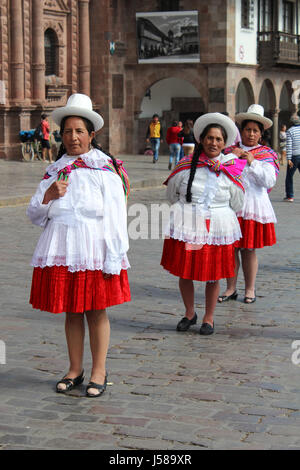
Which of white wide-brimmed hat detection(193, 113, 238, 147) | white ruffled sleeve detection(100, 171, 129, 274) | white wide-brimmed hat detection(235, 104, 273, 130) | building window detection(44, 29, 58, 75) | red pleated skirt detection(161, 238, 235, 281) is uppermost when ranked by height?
building window detection(44, 29, 58, 75)

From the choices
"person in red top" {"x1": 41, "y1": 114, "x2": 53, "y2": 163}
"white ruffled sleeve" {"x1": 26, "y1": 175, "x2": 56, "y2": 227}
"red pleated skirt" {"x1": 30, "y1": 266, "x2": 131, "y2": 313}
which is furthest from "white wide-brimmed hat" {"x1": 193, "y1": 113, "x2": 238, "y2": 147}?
"person in red top" {"x1": 41, "y1": 114, "x2": 53, "y2": 163}

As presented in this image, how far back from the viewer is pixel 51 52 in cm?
3042

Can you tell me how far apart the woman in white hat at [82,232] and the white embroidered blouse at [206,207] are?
4.73 ft

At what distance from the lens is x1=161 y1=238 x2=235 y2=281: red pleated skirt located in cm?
650

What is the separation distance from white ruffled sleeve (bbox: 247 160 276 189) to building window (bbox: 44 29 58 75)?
925 inches

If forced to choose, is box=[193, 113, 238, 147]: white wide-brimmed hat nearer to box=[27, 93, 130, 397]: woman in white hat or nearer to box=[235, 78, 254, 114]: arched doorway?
box=[27, 93, 130, 397]: woman in white hat

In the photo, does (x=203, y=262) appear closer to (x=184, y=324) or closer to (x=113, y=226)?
(x=184, y=324)

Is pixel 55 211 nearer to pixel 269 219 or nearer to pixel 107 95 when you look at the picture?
pixel 269 219

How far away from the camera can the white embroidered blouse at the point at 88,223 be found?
5.00 metres

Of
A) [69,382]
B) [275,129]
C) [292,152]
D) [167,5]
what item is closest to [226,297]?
[69,382]

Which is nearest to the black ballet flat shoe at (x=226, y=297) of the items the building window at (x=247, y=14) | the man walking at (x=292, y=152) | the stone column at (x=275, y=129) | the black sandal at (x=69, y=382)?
the black sandal at (x=69, y=382)

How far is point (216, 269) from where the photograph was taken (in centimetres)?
651

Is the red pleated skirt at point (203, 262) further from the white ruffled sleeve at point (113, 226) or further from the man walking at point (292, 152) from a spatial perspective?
the man walking at point (292, 152)
